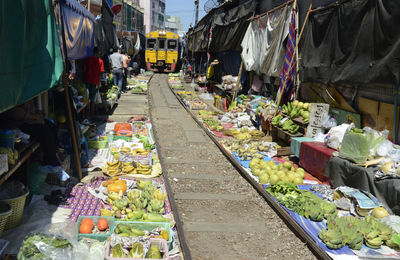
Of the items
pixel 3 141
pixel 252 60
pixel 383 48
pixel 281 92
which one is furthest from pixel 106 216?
pixel 252 60

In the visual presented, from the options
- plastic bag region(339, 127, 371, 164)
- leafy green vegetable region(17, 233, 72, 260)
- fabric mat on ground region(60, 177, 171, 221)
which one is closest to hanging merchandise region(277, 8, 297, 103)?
plastic bag region(339, 127, 371, 164)

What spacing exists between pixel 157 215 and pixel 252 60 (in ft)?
33.5

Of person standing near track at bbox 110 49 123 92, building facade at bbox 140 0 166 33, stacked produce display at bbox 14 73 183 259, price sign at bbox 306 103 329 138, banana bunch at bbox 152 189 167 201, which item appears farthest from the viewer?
building facade at bbox 140 0 166 33

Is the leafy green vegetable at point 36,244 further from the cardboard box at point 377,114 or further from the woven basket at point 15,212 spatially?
the cardboard box at point 377,114

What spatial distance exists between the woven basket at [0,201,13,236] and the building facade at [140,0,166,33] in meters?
79.1

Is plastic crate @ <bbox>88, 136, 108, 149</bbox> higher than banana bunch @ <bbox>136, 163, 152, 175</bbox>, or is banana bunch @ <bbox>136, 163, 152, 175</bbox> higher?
plastic crate @ <bbox>88, 136, 108, 149</bbox>

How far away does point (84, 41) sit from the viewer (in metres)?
8.10

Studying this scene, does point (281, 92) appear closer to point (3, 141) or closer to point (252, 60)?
point (252, 60)

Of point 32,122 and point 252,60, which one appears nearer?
point 32,122

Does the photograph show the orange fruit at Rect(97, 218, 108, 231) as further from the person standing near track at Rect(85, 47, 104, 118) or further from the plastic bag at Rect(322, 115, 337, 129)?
the person standing near track at Rect(85, 47, 104, 118)

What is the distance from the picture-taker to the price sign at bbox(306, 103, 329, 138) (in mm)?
8438

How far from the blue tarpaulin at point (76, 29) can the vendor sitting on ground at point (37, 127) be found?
133 centimetres

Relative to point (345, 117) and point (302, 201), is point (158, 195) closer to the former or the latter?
point (302, 201)

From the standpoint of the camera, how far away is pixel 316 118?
8.58 m
